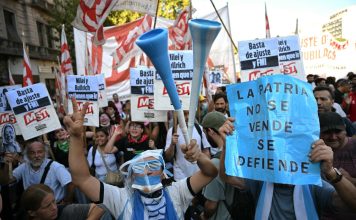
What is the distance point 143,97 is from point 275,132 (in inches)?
154

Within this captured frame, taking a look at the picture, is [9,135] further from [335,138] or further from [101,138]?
[335,138]

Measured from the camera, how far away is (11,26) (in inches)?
911

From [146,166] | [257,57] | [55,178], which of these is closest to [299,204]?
[146,166]

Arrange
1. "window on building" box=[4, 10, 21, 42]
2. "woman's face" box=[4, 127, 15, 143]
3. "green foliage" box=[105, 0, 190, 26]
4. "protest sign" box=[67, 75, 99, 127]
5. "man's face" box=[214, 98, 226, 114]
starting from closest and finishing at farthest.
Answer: "woman's face" box=[4, 127, 15, 143]
"man's face" box=[214, 98, 226, 114]
"protest sign" box=[67, 75, 99, 127]
"green foliage" box=[105, 0, 190, 26]
"window on building" box=[4, 10, 21, 42]

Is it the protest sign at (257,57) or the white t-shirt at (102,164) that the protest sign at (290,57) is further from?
the white t-shirt at (102,164)

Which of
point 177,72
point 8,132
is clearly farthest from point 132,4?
point 8,132

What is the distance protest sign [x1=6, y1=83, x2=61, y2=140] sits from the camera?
512cm

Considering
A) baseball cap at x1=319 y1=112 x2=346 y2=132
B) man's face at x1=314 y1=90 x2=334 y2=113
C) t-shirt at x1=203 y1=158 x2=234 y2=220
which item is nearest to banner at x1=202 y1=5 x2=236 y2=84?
man's face at x1=314 y1=90 x2=334 y2=113

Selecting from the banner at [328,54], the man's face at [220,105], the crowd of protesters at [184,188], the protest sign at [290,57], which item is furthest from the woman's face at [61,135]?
the banner at [328,54]

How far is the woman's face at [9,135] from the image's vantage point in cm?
484

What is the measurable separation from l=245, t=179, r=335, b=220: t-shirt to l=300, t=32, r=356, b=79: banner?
11.4 meters

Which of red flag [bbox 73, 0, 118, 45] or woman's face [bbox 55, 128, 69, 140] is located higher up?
red flag [bbox 73, 0, 118, 45]

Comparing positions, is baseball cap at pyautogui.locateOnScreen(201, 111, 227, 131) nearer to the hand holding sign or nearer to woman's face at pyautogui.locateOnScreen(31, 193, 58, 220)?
the hand holding sign

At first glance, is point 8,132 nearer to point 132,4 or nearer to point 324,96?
point 132,4
